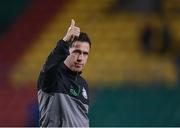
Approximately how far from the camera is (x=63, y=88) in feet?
13.2

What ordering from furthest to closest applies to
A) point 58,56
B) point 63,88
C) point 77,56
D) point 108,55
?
point 108,55 < point 77,56 < point 63,88 < point 58,56

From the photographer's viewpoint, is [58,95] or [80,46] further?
[80,46]

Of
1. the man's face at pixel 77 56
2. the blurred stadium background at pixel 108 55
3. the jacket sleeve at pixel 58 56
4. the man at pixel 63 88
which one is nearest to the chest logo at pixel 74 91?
the man at pixel 63 88

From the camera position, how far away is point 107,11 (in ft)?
30.1

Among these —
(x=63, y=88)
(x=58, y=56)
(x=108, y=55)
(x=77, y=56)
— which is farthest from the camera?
(x=108, y=55)

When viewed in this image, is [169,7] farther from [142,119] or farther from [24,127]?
[24,127]

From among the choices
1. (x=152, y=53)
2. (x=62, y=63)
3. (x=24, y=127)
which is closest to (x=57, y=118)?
(x=62, y=63)

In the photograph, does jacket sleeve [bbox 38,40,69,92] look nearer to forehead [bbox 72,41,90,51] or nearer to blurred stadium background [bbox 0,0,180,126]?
forehead [bbox 72,41,90,51]

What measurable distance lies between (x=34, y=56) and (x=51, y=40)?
0.35m

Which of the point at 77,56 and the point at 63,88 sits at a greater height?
the point at 77,56

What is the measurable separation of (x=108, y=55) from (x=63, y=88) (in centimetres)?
491

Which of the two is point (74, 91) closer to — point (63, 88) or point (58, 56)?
point (63, 88)

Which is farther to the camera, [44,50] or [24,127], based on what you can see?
[44,50]

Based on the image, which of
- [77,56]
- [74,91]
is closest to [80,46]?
[77,56]
